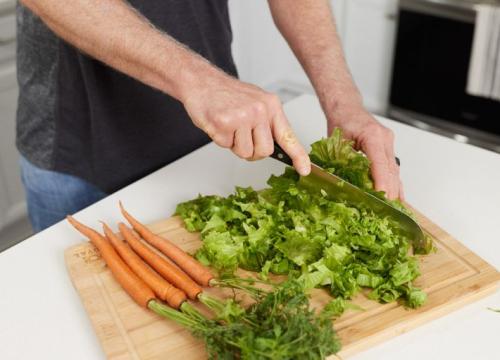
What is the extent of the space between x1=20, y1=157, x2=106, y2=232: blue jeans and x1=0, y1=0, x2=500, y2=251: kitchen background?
1072mm

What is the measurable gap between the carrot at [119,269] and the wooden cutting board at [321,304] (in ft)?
0.07

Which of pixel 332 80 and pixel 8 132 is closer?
pixel 332 80

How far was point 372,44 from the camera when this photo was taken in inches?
132

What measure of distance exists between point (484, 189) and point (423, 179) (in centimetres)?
15

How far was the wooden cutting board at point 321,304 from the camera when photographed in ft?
→ 3.13

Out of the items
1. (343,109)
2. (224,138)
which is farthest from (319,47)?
(224,138)

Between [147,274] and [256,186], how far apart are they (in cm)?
45

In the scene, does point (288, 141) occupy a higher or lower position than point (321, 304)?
higher

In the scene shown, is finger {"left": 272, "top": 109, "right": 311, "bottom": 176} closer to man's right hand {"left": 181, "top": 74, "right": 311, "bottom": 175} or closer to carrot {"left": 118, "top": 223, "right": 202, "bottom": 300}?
man's right hand {"left": 181, "top": 74, "right": 311, "bottom": 175}

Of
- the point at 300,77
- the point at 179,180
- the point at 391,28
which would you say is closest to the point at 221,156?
the point at 179,180

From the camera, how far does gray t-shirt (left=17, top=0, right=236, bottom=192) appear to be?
4.72 ft

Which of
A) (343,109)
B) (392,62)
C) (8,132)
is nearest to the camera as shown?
(343,109)

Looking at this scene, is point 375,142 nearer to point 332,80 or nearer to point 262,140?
point 332,80

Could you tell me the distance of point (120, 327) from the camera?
3.27 ft
